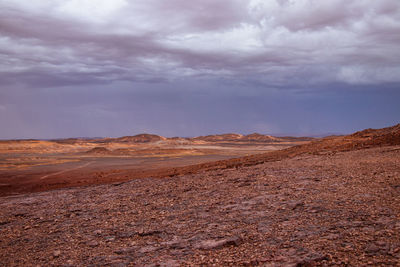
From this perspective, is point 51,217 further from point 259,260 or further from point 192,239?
point 259,260

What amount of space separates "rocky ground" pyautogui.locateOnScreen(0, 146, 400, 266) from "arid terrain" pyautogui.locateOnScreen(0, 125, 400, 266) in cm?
2

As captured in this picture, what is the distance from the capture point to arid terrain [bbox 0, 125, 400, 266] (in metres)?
6.03

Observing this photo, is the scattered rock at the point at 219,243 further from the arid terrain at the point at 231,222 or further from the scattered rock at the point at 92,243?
the scattered rock at the point at 92,243

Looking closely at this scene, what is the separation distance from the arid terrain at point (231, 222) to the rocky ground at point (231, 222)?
0.02 m

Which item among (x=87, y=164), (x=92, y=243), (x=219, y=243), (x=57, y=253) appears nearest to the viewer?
(x=219, y=243)

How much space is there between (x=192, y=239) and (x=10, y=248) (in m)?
4.81

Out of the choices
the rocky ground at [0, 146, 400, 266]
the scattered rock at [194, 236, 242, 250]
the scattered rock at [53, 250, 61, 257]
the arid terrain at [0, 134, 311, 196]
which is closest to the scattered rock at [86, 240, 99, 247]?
the rocky ground at [0, 146, 400, 266]

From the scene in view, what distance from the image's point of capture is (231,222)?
811 cm

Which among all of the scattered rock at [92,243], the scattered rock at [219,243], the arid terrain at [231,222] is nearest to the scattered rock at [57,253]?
the arid terrain at [231,222]

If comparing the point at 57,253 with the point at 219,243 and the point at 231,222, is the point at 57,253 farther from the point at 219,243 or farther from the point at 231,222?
the point at 231,222

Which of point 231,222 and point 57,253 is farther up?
point 231,222

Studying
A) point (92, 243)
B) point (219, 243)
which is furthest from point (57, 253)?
point (219, 243)

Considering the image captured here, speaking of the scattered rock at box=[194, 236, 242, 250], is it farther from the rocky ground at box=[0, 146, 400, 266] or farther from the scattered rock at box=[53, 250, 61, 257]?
the scattered rock at box=[53, 250, 61, 257]

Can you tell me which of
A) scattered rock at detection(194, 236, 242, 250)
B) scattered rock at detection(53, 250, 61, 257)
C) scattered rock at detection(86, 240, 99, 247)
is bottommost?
scattered rock at detection(53, 250, 61, 257)
